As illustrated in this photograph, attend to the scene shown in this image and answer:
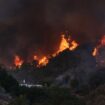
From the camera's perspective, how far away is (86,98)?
60875 mm

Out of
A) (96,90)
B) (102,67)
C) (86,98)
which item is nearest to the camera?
(86,98)

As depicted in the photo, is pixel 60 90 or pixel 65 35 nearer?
pixel 60 90

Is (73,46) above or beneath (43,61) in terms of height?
above

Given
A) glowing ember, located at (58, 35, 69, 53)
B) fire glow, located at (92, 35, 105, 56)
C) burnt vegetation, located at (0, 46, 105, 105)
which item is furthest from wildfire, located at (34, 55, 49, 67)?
fire glow, located at (92, 35, 105, 56)

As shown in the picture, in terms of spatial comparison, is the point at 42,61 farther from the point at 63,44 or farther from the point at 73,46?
the point at 73,46

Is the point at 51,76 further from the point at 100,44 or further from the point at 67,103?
the point at 67,103

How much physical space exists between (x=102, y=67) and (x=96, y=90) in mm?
9060

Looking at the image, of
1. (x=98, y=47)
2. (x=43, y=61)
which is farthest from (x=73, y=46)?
(x=43, y=61)

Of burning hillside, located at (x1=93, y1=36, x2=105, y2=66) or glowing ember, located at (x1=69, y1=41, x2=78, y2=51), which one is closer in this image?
burning hillside, located at (x1=93, y1=36, x2=105, y2=66)

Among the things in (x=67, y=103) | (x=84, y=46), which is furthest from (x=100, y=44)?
(x=67, y=103)

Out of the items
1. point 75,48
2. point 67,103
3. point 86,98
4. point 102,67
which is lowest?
point 67,103

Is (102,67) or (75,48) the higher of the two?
(75,48)

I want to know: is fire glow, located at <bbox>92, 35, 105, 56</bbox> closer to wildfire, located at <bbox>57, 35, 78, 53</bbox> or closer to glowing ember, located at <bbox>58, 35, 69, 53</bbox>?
wildfire, located at <bbox>57, 35, 78, 53</bbox>

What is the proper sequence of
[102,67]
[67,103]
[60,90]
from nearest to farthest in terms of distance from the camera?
[67,103] → [60,90] → [102,67]
